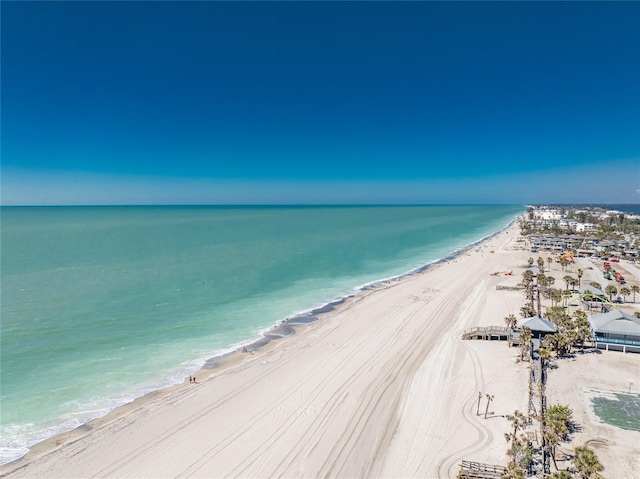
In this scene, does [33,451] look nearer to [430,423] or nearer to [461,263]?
[430,423]

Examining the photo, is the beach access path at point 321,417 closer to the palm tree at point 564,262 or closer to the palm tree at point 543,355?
the palm tree at point 543,355

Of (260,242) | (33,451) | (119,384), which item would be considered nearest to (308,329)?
(119,384)

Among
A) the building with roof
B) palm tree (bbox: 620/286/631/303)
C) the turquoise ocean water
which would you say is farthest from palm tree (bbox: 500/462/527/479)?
palm tree (bbox: 620/286/631/303)

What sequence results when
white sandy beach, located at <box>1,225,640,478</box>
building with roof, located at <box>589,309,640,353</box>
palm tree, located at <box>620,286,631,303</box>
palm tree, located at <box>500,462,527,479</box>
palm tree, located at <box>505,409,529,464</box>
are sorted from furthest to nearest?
palm tree, located at <box>620,286,631,303</box> → building with roof, located at <box>589,309,640,353</box> → white sandy beach, located at <box>1,225,640,478</box> → palm tree, located at <box>505,409,529,464</box> → palm tree, located at <box>500,462,527,479</box>

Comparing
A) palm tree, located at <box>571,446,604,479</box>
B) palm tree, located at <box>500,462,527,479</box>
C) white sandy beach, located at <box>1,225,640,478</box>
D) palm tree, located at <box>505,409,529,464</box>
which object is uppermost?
palm tree, located at <box>571,446,604,479</box>

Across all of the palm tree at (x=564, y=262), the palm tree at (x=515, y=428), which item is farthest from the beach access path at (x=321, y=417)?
the palm tree at (x=564, y=262)

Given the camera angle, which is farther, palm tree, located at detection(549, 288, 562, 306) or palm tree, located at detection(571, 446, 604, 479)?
palm tree, located at detection(549, 288, 562, 306)

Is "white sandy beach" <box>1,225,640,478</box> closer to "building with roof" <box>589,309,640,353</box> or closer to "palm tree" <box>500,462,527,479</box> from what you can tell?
"building with roof" <box>589,309,640,353</box>

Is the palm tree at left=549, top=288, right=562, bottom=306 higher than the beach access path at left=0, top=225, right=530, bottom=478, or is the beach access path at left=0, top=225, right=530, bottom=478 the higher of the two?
the palm tree at left=549, top=288, right=562, bottom=306
